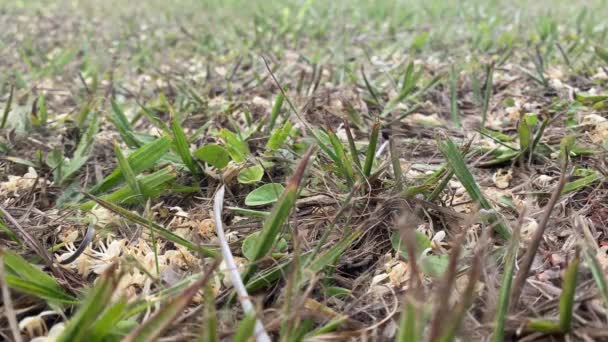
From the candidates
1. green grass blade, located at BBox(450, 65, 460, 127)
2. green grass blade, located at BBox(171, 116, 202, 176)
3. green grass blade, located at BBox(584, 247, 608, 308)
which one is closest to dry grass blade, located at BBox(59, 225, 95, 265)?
green grass blade, located at BBox(171, 116, 202, 176)

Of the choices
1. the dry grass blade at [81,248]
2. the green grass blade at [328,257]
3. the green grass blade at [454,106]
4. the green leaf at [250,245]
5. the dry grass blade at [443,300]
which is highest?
the dry grass blade at [443,300]

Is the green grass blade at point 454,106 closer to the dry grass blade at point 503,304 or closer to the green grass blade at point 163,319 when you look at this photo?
the dry grass blade at point 503,304

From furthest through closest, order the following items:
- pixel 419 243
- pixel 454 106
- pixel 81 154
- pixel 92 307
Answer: pixel 454 106 → pixel 81 154 → pixel 419 243 → pixel 92 307

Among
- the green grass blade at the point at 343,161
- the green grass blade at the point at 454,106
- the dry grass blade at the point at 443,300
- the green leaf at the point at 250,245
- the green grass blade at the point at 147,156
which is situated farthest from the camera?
the green grass blade at the point at 454,106

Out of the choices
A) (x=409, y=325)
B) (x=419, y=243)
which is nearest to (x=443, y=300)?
(x=409, y=325)

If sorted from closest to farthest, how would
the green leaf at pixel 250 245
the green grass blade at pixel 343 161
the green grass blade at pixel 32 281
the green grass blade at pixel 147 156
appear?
the green grass blade at pixel 32 281
the green leaf at pixel 250 245
the green grass blade at pixel 343 161
the green grass blade at pixel 147 156

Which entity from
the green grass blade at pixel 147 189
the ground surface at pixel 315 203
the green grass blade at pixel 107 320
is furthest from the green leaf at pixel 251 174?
the green grass blade at pixel 107 320

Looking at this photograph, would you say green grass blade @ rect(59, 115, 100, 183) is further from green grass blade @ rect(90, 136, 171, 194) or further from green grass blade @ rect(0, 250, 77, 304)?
green grass blade @ rect(0, 250, 77, 304)

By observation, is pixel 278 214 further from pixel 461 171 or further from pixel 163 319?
pixel 461 171
